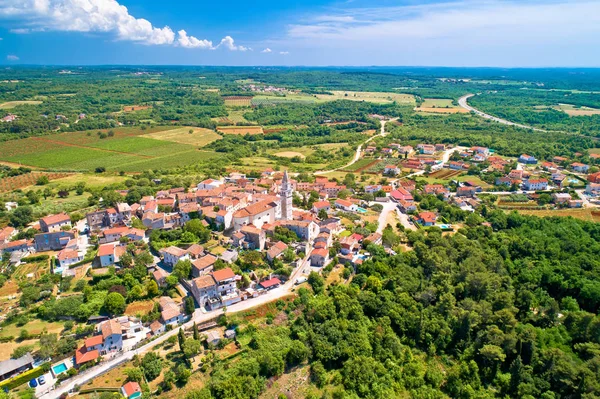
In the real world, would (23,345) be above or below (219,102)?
below

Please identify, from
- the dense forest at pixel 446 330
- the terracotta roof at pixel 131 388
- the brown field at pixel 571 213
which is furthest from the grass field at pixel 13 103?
the brown field at pixel 571 213

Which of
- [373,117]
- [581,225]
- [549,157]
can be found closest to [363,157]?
[549,157]

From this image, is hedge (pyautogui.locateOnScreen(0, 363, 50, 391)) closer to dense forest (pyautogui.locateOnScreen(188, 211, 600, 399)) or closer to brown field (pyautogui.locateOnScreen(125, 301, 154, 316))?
brown field (pyautogui.locateOnScreen(125, 301, 154, 316))

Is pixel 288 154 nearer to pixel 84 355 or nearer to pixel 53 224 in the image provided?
pixel 53 224

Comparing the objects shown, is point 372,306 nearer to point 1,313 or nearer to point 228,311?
point 228,311

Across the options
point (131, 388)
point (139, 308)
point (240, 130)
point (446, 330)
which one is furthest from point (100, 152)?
point (446, 330)

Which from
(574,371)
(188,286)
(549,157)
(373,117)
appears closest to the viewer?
(574,371)

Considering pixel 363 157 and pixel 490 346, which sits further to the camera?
pixel 363 157

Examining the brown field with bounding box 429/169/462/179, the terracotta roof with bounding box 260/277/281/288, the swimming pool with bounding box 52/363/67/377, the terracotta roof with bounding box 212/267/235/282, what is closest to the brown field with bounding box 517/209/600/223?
the brown field with bounding box 429/169/462/179
